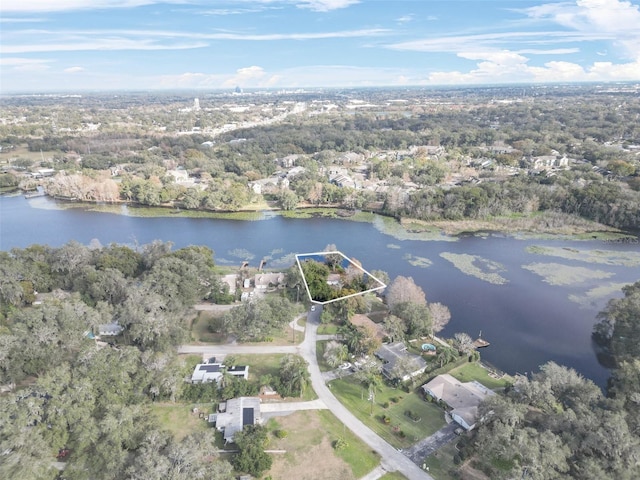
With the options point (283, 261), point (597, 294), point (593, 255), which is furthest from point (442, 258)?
point (283, 261)

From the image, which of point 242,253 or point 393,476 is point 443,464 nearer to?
point 393,476

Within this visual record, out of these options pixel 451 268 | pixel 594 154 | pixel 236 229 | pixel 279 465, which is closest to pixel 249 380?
pixel 279 465

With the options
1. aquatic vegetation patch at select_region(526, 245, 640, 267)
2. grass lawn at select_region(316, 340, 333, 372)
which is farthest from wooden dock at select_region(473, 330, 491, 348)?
aquatic vegetation patch at select_region(526, 245, 640, 267)

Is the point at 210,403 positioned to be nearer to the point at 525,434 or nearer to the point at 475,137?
the point at 525,434

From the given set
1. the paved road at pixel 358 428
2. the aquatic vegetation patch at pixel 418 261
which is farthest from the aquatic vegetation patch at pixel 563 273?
the paved road at pixel 358 428

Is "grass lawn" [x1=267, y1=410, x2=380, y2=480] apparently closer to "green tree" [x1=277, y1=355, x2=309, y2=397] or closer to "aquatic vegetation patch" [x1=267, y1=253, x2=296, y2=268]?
"green tree" [x1=277, y1=355, x2=309, y2=397]
